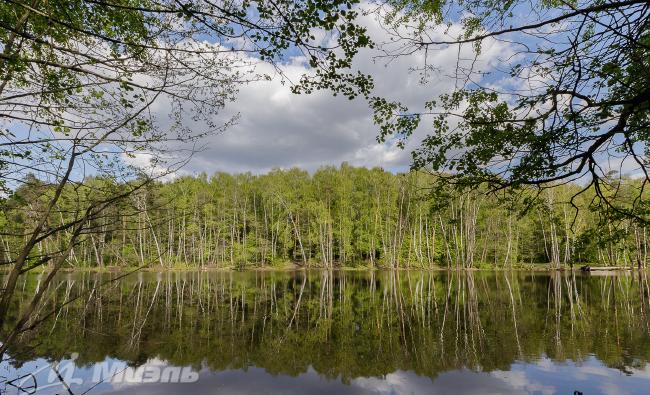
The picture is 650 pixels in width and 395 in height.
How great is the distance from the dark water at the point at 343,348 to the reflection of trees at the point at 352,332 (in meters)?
0.06

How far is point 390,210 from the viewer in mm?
56406

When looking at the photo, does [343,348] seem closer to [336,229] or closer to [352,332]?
[352,332]

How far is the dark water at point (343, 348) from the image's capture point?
30.5ft

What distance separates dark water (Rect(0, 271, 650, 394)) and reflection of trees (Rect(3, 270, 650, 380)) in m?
0.06

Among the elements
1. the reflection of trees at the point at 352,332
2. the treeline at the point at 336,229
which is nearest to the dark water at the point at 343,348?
the reflection of trees at the point at 352,332

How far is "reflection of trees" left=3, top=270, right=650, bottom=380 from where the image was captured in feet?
36.3

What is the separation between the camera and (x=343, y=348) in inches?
481

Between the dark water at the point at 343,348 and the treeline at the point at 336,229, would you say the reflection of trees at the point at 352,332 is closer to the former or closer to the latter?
the dark water at the point at 343,348

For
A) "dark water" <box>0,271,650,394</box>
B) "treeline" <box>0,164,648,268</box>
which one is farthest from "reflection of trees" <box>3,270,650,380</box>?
"treeline" <box>0,164,648,268</box>

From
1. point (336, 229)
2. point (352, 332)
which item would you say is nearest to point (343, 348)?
point (352, 332)

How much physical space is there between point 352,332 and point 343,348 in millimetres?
2191

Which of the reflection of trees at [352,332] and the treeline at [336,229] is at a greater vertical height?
the treeline at [336,229]

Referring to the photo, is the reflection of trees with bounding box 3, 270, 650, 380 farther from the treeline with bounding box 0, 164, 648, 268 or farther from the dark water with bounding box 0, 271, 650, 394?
the treeline with bounding box 0, 164, 648, 268

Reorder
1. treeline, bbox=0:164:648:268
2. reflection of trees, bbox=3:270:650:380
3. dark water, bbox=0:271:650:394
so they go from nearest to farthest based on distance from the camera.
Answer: dark water, bbox=0:271:650:394 < reflection of trees, bbox=3:270:650:380 < treeline, bbox=0:164:648:268
